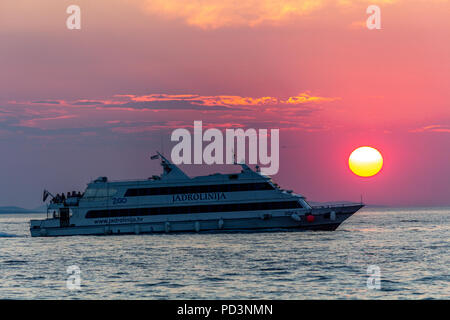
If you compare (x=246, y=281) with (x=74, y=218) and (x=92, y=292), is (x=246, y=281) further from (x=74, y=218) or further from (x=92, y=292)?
(x=74, y=218)

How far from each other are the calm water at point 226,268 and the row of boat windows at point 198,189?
→ 466 cm

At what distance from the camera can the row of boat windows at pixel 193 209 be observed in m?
52.8

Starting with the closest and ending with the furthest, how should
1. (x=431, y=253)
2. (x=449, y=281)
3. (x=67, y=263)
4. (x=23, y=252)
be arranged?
(x=449, y=281) < (x=67, y=263) < (x=431, y=253) < (x=23, y=252)

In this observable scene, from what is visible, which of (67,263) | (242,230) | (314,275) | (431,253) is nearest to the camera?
(314,275)

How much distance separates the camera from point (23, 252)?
44.8 metres

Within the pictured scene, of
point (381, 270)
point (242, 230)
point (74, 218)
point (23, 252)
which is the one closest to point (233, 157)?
point (242, 230)

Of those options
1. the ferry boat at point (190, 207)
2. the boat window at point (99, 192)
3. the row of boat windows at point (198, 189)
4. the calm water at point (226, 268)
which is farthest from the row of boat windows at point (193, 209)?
the calm water at point (226, 268)

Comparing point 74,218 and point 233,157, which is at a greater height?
point 233,157

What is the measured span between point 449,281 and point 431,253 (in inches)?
537

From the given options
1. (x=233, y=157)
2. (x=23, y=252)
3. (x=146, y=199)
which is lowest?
(x=23, y=252)

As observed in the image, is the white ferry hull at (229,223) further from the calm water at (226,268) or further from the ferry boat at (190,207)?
the calm water at (226,268)

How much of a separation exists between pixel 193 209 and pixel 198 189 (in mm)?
1875

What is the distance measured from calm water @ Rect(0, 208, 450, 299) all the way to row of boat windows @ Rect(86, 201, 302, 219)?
338cm

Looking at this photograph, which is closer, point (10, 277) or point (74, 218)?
point (10, 277)
